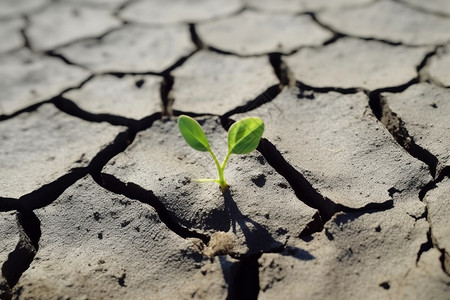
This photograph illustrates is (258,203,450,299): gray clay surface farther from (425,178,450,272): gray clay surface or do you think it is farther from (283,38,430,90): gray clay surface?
(283,38,430,90): gray clay surface

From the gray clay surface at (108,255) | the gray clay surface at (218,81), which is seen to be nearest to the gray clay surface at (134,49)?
the gray clay surface at (218,81)

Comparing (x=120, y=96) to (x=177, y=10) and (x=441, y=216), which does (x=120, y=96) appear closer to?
(x=177, y=10)

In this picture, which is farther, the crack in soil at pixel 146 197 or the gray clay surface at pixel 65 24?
the gray clay surface at pixel 65 24

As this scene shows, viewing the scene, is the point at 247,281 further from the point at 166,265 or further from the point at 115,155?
the point at 115,155

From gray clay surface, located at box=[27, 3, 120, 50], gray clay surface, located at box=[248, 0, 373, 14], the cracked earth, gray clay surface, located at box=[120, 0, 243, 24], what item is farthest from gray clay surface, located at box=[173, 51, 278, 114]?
gray clay surface, located at box=[27, 3, 120, 50]

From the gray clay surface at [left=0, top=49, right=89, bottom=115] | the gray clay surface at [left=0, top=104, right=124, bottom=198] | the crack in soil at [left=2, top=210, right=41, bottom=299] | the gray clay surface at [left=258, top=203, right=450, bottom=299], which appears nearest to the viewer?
the gray clay surface at [left=258, top=203, right=450, bottom=299]

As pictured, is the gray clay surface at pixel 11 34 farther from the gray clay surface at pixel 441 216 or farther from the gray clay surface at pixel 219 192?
the gray clay surface at pixel 441 216

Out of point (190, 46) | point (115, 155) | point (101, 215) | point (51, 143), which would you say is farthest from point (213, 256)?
point (190, 46)

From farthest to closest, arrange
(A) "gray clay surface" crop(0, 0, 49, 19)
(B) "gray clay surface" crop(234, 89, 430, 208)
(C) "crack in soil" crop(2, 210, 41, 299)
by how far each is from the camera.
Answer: (A) "gray clay surface" crop(0, 0, 49, 19) < (B) "gray clay surface" crop(234, 89, 430, 208) < (C) "crack in soil" crop(2, 210, 41, 299)
